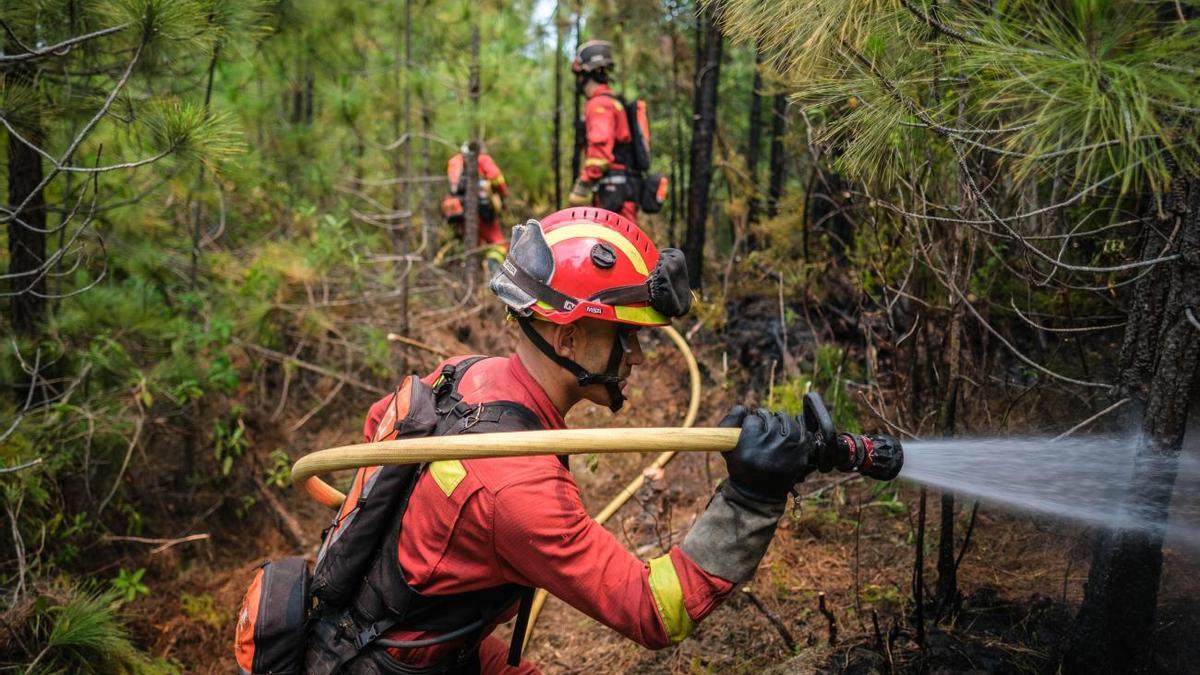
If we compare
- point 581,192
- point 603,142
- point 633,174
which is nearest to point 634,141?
point 633,174

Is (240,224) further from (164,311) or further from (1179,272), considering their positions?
(1179,272)

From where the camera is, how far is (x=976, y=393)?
A: 13.3 ft

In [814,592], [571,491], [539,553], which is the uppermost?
[571,491]

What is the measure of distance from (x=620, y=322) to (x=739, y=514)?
69 centimetres

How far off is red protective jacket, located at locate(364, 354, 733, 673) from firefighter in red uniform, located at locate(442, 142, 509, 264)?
733cm

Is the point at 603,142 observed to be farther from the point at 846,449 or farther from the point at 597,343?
the point at 846,449

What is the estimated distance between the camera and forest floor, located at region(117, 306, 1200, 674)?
11.0 ft

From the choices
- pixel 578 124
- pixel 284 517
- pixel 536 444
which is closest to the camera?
pixel 536 444

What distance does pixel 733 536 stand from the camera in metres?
2.27

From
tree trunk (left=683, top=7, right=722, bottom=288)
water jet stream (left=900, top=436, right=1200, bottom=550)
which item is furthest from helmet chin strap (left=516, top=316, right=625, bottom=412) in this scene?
tree trunk (left=683, top=7, right=722, bottom=288)

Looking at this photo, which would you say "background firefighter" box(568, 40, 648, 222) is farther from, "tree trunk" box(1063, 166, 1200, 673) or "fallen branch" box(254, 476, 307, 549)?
"tree trunk" box(1063, 166, 1200, 673)

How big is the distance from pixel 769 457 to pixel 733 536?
0.80 ft

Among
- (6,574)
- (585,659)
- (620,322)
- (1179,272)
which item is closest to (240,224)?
(6,574)

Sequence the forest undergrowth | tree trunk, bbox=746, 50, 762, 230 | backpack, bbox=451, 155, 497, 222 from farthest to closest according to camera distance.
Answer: backpack, bbox=451, 155, 497, 222, tree trunk, bbox=746, 50, 762, 230, the forest undergrowth
